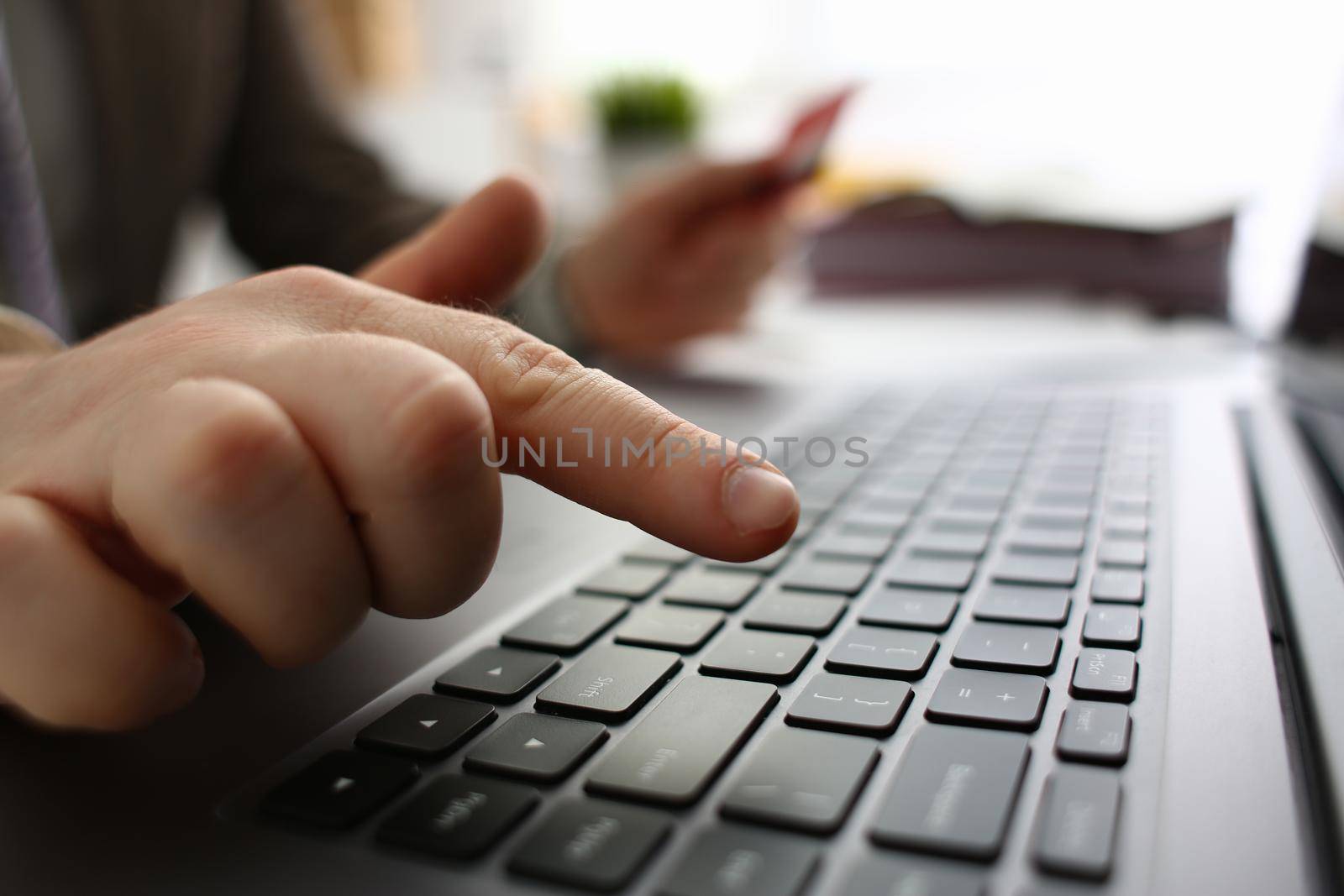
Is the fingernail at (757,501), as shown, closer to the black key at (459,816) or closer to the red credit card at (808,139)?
the black key at (459,816)

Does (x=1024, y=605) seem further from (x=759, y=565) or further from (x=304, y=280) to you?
(x=304, y=280)

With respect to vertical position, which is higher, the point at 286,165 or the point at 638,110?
→ the point at 638,110

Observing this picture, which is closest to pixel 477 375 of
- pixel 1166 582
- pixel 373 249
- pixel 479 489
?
pixel 479 489

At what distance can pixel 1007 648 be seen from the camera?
211 mm

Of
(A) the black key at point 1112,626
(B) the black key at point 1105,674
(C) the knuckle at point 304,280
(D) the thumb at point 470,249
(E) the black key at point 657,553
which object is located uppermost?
(D) the thumb at point 470,249

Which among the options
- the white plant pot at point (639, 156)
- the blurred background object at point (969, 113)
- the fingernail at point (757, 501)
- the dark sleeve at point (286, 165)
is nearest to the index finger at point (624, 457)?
the fingernail at point (757, 501)

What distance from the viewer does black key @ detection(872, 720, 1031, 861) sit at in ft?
0.47

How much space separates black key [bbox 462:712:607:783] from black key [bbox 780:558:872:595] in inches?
3.6

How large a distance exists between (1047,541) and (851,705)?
129 mm

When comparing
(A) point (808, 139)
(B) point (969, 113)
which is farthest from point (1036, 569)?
(B) point (969, 113)

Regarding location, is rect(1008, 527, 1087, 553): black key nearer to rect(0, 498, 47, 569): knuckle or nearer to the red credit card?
rect(0, 498, 47, 569): knuckle

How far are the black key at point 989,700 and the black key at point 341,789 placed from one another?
104 millimetres

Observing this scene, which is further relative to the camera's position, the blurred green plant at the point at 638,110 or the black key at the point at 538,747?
the blurred green plant at the point at 638,110

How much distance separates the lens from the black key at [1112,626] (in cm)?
21
